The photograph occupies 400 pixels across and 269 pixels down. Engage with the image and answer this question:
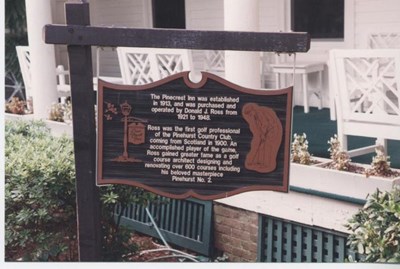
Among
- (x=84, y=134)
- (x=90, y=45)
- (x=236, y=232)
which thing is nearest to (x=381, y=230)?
(x=84, y=134)

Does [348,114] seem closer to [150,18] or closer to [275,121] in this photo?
[275,121]

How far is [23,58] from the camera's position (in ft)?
21.1

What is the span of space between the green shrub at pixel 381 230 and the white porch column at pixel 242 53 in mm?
1689

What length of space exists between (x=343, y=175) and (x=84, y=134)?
152 cm

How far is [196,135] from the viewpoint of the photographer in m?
2.88

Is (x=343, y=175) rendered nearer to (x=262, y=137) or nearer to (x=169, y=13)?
(x=262, y=137)

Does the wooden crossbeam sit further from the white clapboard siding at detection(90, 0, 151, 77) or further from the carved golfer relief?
the white clapboard siding at detection(90, 0, 151, 77)

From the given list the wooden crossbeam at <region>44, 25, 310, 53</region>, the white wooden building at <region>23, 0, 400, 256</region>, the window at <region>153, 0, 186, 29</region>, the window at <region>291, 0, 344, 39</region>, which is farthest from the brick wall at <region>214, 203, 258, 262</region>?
the window at <region>153, 0, 186, 29</region>

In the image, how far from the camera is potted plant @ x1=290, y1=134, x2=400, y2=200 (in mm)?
3727

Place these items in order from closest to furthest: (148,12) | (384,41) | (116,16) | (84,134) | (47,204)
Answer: (84,134) < (47,204) < (384,41) < (148,12) < (116,16)

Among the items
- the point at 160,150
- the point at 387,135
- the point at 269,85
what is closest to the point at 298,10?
the point at 269,85

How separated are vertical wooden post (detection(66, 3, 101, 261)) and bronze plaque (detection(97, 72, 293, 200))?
0.13 metres

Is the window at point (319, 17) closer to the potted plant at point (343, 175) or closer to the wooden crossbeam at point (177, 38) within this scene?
the potted plant at point (343, 175)
